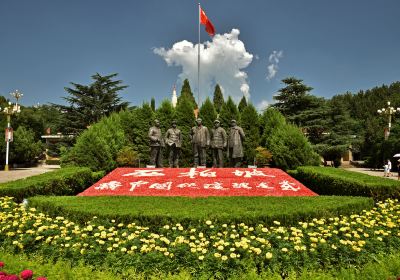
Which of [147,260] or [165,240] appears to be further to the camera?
[165,240]

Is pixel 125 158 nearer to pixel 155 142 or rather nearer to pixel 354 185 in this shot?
pixel 155 142

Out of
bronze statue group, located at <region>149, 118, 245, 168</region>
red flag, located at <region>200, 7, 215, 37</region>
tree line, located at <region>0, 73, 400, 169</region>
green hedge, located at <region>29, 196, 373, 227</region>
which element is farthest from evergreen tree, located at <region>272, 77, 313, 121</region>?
green hedge, located at <region>29, 196, 373, 227</region>

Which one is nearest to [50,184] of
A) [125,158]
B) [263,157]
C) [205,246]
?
[125,158]

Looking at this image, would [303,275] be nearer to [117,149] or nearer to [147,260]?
[147,260]

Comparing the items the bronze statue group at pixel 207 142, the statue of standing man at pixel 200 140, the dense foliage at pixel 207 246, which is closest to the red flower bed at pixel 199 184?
the bronze statue group at pixel 207 142

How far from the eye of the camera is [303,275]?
3121 mm

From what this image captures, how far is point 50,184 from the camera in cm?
842

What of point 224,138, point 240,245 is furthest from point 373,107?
point 240,245

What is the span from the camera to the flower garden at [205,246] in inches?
140

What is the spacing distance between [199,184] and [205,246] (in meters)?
5.58

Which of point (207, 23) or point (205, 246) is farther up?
point (207, 23)

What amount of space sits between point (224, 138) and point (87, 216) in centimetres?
832

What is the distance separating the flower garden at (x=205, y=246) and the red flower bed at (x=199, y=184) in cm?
400

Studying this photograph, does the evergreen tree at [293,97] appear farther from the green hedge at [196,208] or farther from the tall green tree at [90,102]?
the green hedge at [196,208]
